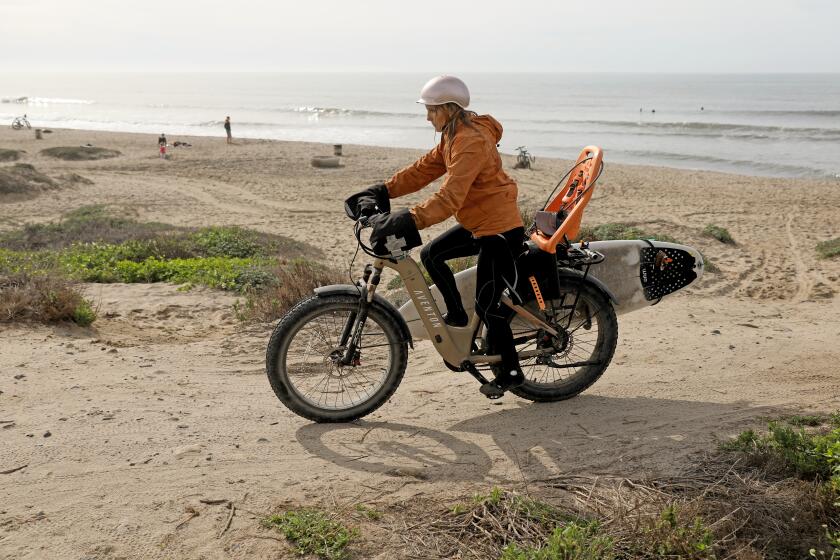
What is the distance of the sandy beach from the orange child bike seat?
1.20 metres

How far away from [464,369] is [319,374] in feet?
3.25

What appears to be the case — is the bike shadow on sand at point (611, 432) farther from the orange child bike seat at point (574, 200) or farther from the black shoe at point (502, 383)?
the orange child bike seat at point (574, 200)

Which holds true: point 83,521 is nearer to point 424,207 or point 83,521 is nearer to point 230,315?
point 424,207

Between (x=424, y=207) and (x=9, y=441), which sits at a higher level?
(x=424, y=207)

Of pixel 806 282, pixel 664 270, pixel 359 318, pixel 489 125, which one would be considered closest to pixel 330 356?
pixel 359 318

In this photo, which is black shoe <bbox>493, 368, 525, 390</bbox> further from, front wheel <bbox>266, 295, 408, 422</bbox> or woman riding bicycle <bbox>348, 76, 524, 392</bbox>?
front wheel <bbox>266, 295, 408, 422</bbox>

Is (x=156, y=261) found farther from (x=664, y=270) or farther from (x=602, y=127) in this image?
(x=602, y=127)

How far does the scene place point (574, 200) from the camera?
17.3 ft

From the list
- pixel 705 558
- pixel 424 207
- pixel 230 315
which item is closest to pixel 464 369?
pixel 424 207

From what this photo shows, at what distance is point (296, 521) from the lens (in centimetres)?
361

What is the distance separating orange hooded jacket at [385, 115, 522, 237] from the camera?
4496 millimetres

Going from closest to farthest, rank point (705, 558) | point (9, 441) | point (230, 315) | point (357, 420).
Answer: point (705, 558)
point (9, 441)
point (357, 420)
point (230, 315)

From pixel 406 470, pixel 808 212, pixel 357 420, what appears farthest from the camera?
pixel 808 212

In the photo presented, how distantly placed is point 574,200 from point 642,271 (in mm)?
1288
